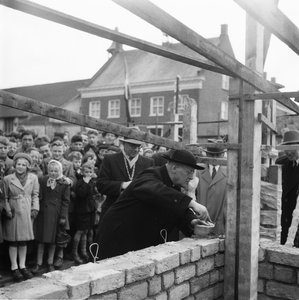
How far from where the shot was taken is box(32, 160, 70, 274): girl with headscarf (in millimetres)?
6320

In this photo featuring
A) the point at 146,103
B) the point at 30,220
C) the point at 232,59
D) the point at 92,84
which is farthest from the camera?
the point at 92,84

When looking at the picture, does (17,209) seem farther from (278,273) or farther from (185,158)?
(278,273)

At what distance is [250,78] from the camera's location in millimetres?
3109

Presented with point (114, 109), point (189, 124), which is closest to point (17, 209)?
point (189, 124)

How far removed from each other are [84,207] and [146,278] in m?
4.28

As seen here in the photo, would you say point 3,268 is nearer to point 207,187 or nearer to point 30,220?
point 30,220

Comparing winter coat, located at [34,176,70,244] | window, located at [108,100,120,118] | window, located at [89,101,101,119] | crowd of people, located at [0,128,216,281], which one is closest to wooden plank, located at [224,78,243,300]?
crowd of people, located at [0,128,216,281]

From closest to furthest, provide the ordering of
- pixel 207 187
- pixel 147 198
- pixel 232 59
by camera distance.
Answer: pixel 232 59 < pixel 147 198 < pixel 207 187

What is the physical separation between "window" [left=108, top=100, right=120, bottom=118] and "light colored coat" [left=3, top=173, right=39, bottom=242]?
88.1 ft

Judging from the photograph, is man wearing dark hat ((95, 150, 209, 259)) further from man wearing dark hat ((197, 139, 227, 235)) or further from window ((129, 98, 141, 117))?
window ((129, 98, 141, 117))

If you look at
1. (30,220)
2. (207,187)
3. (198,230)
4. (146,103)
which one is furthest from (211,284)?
(146,103)

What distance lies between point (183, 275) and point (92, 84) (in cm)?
3268

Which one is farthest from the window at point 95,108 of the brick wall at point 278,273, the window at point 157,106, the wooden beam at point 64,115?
the wooden beam at point 64,115

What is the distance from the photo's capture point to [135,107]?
1254 inches
